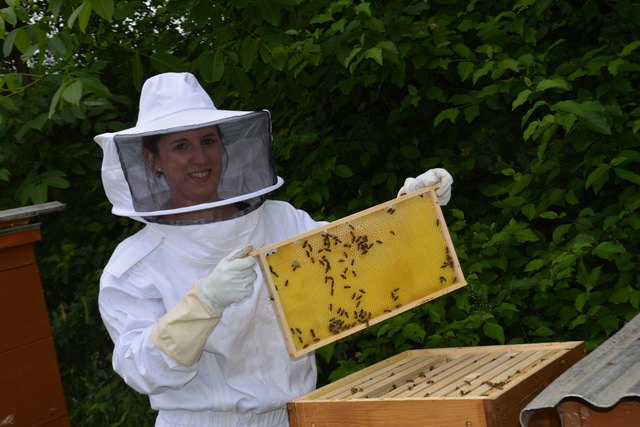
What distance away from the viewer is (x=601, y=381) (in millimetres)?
1826

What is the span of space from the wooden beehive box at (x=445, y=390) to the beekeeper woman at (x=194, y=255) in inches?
11.6

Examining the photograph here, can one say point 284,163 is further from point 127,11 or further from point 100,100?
point 127,11

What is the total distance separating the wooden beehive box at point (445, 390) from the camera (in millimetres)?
2205

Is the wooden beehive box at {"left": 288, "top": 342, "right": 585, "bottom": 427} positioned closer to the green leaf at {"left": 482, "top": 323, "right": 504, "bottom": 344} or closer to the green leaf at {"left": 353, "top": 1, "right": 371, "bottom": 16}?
the green leaf at {"left": 482, "top": 323, "right": 504, "bottom": 344}

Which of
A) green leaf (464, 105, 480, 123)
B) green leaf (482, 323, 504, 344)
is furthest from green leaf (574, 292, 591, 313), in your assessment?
green leaf (464, 105, 480, 123)

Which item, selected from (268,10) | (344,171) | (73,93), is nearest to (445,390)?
(73,93)

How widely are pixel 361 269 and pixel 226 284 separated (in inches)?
22.3

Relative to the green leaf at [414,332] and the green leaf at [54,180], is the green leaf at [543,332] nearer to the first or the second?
the green leaf at [414,332]

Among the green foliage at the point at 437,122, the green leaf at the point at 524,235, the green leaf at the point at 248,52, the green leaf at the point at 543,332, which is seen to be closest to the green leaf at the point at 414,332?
the green foliage at the point at 437,122

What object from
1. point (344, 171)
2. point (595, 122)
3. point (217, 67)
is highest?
point (217, 67)

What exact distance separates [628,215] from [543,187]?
585mm

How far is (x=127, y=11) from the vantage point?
4238 millimetres

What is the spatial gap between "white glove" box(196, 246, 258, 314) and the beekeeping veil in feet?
0.98

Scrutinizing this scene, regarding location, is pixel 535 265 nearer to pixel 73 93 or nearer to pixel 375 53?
pixel 375 53
